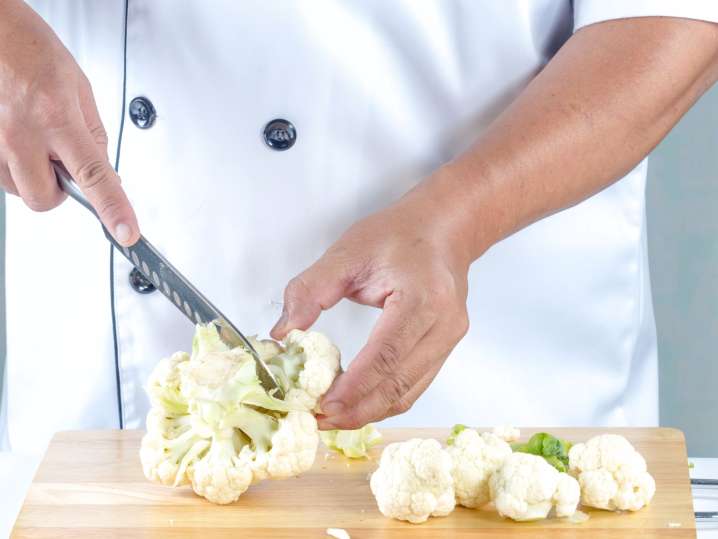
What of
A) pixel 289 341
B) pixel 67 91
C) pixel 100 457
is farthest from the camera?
pixel 100 457

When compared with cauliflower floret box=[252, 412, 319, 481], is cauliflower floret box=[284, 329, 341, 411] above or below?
above

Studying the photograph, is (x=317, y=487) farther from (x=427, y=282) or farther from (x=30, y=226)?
(x=30, y=226)

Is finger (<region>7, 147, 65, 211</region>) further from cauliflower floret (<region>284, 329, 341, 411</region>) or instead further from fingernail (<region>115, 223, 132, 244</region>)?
cauliflower floret (<region>284, 329, 341, 411</region>)

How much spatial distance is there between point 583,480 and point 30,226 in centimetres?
71

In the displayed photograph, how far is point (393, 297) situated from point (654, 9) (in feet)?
1.40

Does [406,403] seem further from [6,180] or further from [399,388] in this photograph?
[6,180]

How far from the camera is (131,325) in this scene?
1.53 meters

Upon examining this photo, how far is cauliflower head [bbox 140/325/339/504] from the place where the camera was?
1.31 meters

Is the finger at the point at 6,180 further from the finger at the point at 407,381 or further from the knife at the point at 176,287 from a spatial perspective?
the finger at the point at 407,381

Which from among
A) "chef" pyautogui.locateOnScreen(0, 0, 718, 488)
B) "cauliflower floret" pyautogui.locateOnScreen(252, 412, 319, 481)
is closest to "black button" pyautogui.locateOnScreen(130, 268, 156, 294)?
"chef" pyautogui.locateOnScreen(0, 0, 718, 488)

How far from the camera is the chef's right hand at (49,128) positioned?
4.00 ft

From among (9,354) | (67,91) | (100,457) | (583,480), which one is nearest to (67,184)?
(67,91)

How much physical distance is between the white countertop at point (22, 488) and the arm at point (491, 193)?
337 millimetres

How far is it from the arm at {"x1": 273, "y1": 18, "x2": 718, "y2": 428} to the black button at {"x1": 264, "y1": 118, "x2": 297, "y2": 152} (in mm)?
188
